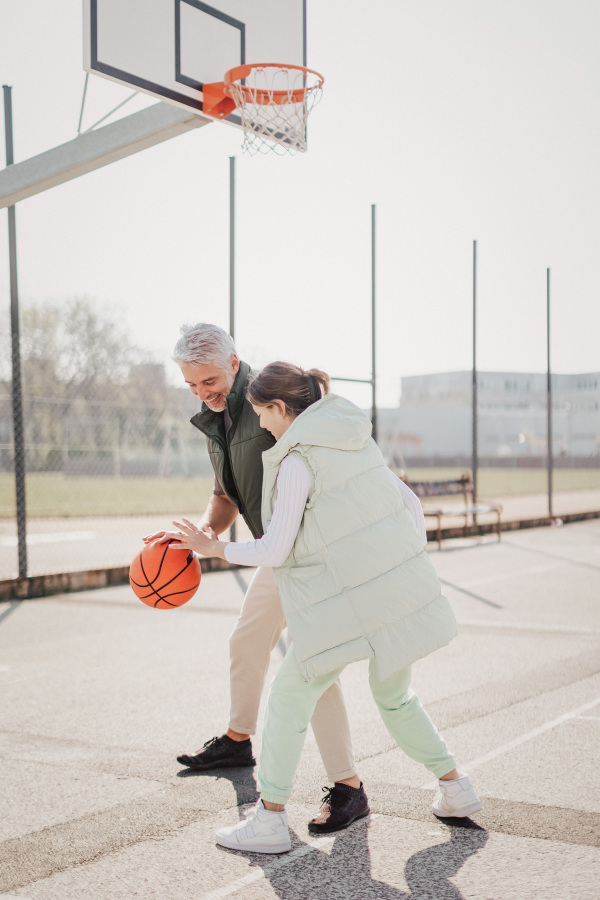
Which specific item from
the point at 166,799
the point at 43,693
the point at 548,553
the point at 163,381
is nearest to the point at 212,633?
the point at 43,693

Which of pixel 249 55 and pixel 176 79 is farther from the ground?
pixel 249 55

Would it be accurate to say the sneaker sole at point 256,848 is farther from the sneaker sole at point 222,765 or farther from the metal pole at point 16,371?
the metal pole at point 16,371

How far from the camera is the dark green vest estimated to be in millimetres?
3926

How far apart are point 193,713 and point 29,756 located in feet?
3.38

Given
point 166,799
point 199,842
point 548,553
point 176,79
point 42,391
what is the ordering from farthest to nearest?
point 42,391 → point 548,553 → point 176,79 → point 166,799 → point 199,842

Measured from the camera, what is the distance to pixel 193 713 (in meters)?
5.27

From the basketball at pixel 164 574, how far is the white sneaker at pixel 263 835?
1118 mm

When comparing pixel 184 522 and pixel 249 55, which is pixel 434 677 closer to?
pixel 184 522

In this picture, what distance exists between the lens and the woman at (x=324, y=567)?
10.6 ft

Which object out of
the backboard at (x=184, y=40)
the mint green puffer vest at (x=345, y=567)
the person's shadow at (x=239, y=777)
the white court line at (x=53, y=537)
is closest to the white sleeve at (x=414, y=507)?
the mint green puffer vest at (x=345, y=567)

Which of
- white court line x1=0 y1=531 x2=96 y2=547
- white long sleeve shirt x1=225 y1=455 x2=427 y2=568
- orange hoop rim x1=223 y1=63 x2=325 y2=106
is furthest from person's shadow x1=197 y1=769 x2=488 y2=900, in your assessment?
white court line x1=0 y1=531 x2=96 y2=547

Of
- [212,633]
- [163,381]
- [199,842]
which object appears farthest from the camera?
[163,381]

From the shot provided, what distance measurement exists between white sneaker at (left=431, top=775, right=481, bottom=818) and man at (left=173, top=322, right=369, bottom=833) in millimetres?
323

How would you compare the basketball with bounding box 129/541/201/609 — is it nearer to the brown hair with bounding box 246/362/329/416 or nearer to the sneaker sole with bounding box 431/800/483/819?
the brown hair with bounding box 246/362/329/416
